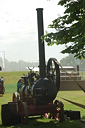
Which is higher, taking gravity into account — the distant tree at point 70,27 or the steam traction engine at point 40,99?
the distant tree at point 70,27

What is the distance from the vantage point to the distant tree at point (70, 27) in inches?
453

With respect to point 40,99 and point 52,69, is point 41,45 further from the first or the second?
point 40,99

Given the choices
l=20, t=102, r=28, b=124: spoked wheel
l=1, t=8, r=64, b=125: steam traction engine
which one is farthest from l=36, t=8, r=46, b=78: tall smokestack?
l=20, t=102, r=28, b=124: spoked wheel

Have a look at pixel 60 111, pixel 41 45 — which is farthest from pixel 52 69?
pixel 60 111

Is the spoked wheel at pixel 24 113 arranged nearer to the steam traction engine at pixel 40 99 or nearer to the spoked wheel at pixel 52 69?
the steam traction engine at pixel 40 99

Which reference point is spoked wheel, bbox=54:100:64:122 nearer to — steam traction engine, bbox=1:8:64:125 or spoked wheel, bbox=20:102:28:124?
steam traction engine, bbox=1:8:64:125

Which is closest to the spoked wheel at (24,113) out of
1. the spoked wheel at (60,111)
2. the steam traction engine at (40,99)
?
the steam traction engine at (40,99)

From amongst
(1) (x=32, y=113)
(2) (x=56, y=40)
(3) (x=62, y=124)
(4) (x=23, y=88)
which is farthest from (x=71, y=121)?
(2) (x=56, y=40)

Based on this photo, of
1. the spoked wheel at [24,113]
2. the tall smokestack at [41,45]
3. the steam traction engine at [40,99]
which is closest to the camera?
the spoked wheel at [24,113]

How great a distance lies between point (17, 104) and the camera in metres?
10.8

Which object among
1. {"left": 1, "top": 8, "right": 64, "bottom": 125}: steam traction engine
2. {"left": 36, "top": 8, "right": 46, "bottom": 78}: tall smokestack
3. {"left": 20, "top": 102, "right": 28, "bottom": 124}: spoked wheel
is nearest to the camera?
{"left": 20, "top": 102, "right": 28, "bottom": 124}: spoked wheel

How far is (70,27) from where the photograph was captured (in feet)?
40.1

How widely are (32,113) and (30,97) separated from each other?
82cm

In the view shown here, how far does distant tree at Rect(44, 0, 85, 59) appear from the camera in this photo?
11500mm
